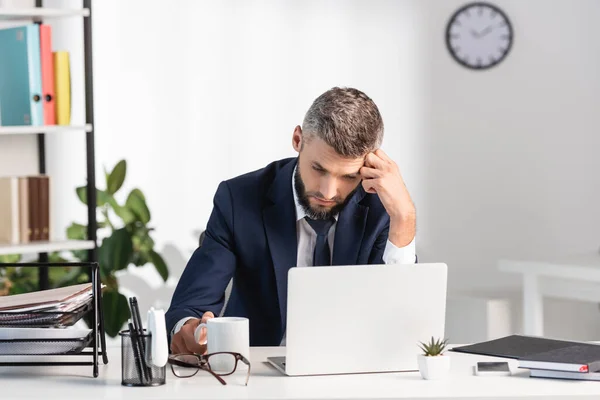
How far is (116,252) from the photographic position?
3.97 m

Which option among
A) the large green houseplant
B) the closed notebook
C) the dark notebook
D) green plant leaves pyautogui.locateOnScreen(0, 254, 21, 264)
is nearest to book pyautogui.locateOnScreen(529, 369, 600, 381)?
the closed notebook

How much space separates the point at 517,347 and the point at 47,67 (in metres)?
2.15

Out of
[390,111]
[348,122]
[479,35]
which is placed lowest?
[348,122]

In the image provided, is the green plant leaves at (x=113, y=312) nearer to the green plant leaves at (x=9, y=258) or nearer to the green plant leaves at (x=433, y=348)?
the green plant leaves at (x=9, y=258)

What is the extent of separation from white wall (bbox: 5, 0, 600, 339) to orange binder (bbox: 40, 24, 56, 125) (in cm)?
77

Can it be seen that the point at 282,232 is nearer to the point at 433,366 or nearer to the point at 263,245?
the point at 263,245

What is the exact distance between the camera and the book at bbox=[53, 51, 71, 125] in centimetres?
354

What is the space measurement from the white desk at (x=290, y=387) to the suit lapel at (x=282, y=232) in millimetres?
496

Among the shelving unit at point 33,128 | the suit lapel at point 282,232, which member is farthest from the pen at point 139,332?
the shelving unit at point 33,128

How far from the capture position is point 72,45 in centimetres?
431

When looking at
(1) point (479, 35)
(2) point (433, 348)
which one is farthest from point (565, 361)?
(1) point (479, 35)

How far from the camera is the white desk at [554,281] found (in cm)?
383

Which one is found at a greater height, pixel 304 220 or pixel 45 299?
pixel 304 220

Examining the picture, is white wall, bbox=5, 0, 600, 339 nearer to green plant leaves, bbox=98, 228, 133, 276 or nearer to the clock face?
the clock face
